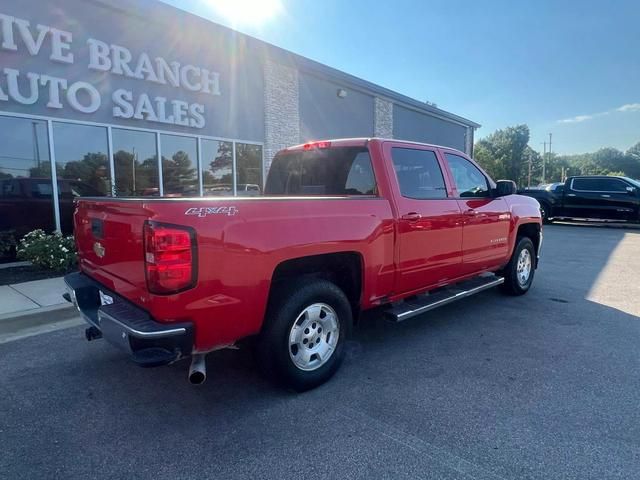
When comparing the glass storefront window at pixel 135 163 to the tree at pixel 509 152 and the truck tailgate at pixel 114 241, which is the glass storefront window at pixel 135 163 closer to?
the truck tailgate at pixel 114 241

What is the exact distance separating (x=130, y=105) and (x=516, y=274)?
7.88m

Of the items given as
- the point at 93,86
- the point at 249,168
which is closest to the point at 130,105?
the point at 93,86

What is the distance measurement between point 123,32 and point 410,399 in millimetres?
8881

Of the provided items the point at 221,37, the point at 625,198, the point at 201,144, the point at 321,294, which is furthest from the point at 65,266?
the point at 625,198

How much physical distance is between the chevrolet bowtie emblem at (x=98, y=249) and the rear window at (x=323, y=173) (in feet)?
6.55

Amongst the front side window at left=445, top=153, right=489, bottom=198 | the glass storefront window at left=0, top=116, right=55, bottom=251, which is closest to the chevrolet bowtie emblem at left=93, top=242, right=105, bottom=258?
the front side window at left=445, top=153, right=489, bottom=198

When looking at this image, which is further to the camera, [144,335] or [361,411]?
[361,411]

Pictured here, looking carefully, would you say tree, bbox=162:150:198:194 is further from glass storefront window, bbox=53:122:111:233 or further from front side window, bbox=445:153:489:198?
front side window, bbox=445:153:489:198

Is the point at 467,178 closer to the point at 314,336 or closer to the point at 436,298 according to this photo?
the point at 436,298

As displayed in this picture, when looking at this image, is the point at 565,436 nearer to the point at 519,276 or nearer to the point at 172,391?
the point at 172,391

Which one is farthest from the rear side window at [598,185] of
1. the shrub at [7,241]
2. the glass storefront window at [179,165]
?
the shrub at [7,241]

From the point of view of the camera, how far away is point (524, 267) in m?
5.98

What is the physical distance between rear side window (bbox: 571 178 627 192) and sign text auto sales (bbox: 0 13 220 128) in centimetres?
1333

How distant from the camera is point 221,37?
1026cm
